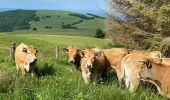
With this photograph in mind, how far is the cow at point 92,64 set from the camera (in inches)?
617

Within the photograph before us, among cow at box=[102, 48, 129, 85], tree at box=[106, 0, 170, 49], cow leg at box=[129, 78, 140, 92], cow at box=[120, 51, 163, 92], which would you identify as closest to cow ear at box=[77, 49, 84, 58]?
Result: cow at box=[102, 48, 129, 85]

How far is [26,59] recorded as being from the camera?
58.5 ft

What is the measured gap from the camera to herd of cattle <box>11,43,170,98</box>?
12773 mm

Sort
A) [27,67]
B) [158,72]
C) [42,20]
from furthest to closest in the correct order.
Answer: [42,20]
[27,67]
[158,72]

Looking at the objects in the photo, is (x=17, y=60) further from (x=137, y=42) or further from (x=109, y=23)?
(x=109, y=23)

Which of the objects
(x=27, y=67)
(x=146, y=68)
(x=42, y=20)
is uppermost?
(x=146, y=68)

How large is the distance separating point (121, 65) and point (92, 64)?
3.41ft

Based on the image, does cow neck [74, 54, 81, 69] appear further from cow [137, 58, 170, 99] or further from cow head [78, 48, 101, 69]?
cow [137, 58, 170, 99]

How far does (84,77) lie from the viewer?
15539 mm

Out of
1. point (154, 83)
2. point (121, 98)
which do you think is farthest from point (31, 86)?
point (154, 83)

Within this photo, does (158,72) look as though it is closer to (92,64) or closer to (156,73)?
(156,73)

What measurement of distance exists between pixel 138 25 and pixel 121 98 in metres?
24.4

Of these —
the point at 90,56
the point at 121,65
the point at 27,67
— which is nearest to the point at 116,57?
the point at 121,65

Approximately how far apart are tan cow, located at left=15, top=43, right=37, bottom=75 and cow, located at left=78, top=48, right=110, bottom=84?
1.91 m
